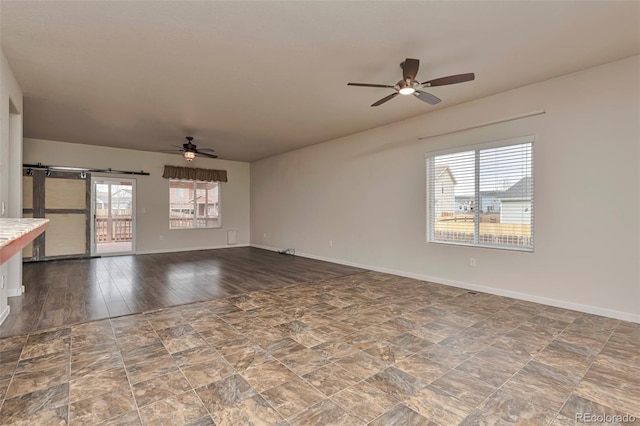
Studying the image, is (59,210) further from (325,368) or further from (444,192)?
(444,192)

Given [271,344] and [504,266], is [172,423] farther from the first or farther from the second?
[504,266]

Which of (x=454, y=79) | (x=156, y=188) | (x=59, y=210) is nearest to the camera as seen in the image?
(x=454, y=79)

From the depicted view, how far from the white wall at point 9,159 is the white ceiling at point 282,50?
215mm

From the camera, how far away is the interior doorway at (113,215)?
7.73 m

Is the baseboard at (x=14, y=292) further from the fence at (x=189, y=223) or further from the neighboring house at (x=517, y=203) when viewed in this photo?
the neighboring house at (x=517, y=203)

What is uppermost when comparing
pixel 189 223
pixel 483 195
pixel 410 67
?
pixel 410 67

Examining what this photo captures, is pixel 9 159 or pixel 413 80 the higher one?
pixel 413 80

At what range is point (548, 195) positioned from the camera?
3881 mm

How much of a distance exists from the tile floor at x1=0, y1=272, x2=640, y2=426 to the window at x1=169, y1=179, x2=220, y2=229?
5.96 m

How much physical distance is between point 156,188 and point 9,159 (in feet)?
15.5

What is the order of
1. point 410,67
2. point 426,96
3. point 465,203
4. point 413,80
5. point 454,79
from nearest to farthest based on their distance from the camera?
point 454,79
point 410,67
point 413,80
point 426,96
point 465,203

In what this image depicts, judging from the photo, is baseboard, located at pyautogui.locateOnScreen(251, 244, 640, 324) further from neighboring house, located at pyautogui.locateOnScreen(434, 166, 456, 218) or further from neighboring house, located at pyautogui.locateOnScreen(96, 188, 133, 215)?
neighboring house, located at pyautogui.locateOnScreen(96, 188, 133, 215)

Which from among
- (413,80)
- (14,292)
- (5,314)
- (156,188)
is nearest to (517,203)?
(413,80)

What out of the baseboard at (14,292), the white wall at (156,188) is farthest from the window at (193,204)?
the baseboard at (14,292)
